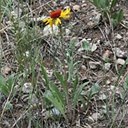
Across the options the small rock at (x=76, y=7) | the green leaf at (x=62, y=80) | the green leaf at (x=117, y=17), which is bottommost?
the green leaf at (x=117, y=17)

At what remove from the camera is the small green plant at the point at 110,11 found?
2.11 metres

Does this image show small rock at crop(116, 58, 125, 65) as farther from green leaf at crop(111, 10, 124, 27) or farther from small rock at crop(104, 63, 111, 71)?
green leaf at crop(111, 10, 124, 27)

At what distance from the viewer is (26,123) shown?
172 cm

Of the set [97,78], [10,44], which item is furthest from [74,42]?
[10,44]

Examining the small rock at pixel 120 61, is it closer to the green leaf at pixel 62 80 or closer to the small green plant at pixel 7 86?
the green leaf at pixel 62 80

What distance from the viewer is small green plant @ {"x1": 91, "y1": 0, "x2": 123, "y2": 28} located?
6.93 ft

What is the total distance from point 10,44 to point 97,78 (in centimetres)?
49

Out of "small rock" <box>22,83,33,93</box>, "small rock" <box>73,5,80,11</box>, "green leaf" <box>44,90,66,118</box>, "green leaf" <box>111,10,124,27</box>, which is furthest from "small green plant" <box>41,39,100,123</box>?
"small rock" <box>73,5,80,11</box>

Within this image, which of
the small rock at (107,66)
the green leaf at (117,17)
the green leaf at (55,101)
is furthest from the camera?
the green leaf at (117,17)

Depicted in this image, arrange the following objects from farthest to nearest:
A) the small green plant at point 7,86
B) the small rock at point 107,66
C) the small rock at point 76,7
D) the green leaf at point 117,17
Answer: the small rock at point 76,7 → the green leaf at point 117,17 → the small rock at point 107,66 → the small green plant at point 7,86

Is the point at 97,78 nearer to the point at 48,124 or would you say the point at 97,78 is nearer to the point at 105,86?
the point at 105,86

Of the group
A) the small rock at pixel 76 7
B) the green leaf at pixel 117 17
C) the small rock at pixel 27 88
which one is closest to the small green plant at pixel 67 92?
the small rock at pixel 27 88

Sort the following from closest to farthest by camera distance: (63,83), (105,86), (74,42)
→ (63,83) → (105,86) → (74,42)

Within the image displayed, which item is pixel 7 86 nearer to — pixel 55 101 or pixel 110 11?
pixel 55 101
